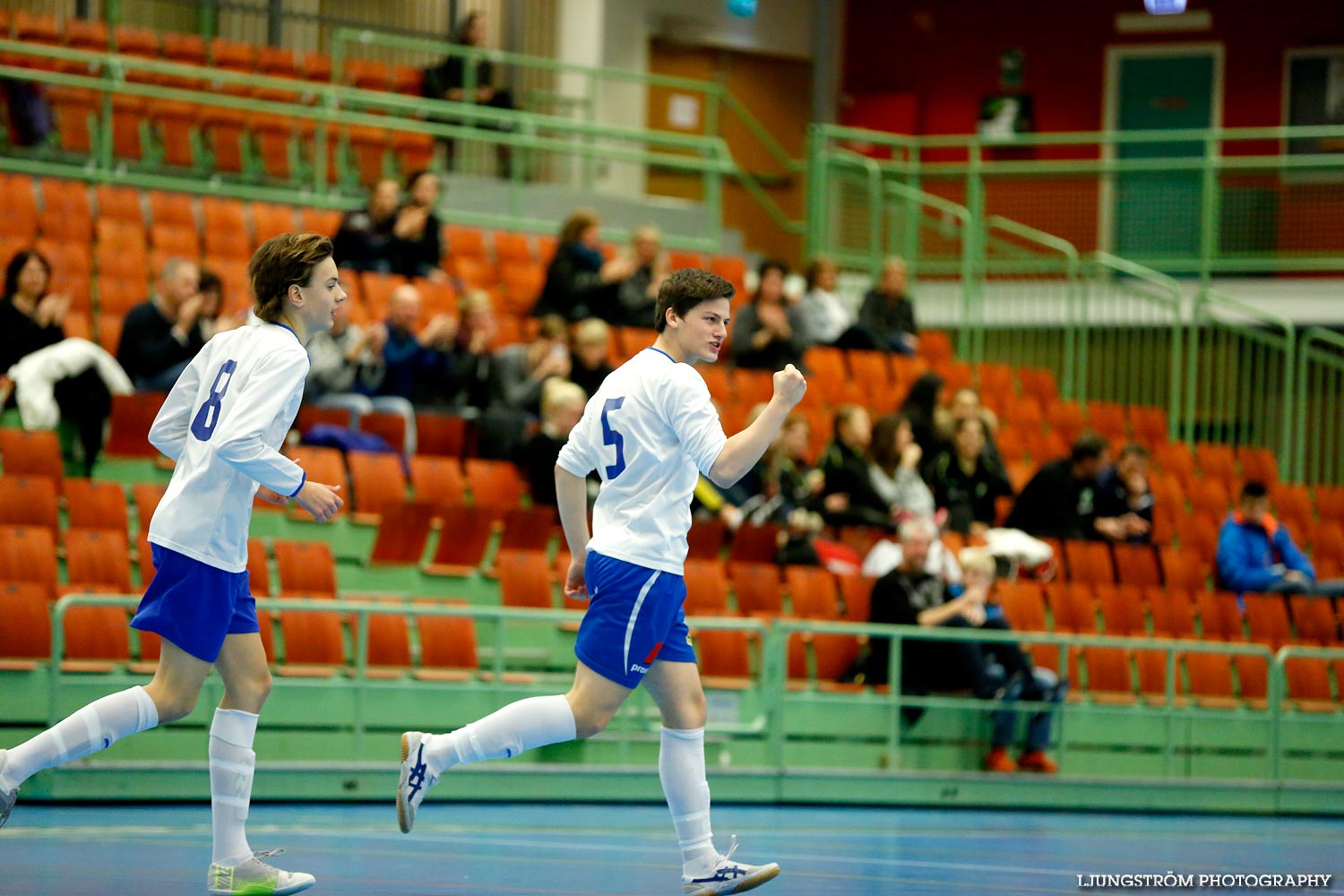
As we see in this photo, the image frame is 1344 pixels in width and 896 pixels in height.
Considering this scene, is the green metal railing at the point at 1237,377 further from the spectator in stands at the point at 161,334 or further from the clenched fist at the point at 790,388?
the clenched fist at the point at 790,388

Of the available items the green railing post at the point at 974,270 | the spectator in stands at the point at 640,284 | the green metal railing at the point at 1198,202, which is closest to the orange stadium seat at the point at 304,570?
the spectator in stands at the point at 640,284

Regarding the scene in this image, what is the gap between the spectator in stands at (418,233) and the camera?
12.4 m

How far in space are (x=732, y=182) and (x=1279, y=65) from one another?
6.63 m

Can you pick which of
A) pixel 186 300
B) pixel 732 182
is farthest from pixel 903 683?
pixel 732 182

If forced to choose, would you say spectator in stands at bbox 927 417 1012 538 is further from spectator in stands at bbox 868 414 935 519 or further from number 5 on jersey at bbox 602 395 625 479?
number 5 on jersey at bbox 602 395 625 479

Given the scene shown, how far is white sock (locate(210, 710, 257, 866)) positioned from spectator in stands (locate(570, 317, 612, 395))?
6154mm

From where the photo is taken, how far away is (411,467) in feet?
33.8

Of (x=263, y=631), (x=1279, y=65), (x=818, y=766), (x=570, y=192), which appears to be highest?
(x=1279, y=65)

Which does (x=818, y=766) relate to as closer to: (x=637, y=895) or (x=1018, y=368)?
(x=637, y=895)

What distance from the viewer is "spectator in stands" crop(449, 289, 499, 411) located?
Answer: 11188 millimetres

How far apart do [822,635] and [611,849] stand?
3049 millimetres

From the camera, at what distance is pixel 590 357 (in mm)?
10992

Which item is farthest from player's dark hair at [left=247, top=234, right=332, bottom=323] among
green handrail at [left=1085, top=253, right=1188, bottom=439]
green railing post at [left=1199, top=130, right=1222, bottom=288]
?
green railing post at [left=1199, top=130, right=1222, bottom=288]

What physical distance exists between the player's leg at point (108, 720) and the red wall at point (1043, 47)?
59.2 feet
